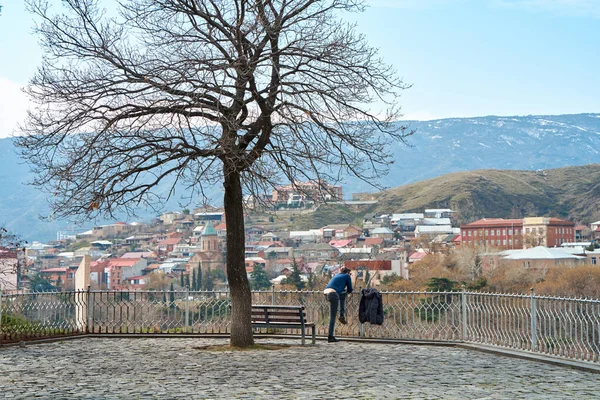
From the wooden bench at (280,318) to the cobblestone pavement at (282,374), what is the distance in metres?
0.67

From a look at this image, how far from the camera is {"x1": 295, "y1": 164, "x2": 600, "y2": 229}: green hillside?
6255 inches

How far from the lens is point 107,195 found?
15641 mm

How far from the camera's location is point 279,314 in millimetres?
17078

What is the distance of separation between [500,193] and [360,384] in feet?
526

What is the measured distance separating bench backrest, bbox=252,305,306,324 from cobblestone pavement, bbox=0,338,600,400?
834 millimetres

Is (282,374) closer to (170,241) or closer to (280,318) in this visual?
(280,318)

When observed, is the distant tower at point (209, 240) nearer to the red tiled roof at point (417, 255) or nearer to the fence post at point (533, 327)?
the red tiled roof at point (417, 255)

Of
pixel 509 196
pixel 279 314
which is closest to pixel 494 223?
pixel 509 196

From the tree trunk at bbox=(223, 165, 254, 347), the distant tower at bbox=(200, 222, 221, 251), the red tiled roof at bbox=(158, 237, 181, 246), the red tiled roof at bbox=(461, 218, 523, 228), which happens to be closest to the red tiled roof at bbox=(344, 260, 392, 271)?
the distant tower at bbox=(200, 222, 221, 251)

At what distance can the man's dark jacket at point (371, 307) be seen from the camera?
54.1 ft

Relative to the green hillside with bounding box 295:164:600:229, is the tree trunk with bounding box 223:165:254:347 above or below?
below

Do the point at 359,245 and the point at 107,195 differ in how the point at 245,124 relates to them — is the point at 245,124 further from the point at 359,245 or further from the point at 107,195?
the point at 359,245

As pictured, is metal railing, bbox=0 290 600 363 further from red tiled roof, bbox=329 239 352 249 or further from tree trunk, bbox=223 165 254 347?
red tiled roof, bbox=329 239 352 249

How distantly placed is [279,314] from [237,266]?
158 centimetres
